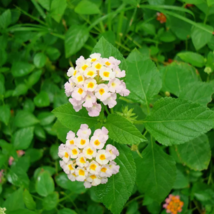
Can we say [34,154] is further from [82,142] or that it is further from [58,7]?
[58,7]

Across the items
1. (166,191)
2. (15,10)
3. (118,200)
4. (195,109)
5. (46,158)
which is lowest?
(46,158)

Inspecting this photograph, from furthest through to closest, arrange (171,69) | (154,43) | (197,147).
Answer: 1. (154,43)
2. (171,69)
3. (197,147)

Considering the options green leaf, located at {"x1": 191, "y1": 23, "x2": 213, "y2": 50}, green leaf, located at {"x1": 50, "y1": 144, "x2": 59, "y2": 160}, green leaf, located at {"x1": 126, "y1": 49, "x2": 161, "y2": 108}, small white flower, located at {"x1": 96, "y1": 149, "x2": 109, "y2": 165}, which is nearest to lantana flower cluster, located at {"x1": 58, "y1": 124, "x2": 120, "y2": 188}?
small white flower, located at {"x1": 96, "y1": 149, "x2": 109, "y2": 165}

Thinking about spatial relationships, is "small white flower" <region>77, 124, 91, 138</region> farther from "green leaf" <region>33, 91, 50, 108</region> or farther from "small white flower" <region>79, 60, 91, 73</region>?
"green leaf" <region>33, 91, 50, 108</region>

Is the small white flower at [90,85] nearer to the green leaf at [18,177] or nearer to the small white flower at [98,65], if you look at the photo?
the small white flower at [98,65]

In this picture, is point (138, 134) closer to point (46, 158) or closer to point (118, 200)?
point (118, 200)

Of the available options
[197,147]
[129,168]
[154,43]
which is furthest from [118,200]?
[154,43]

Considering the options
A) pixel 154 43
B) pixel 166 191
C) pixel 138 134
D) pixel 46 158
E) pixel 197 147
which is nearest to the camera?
pixel 138 134

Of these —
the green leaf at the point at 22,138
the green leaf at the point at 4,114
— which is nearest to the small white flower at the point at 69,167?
the green leaf at the point at 22,138
